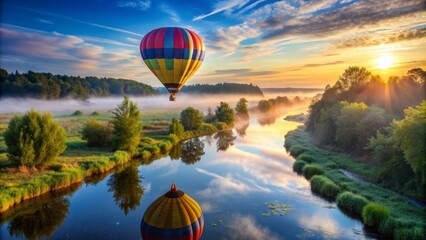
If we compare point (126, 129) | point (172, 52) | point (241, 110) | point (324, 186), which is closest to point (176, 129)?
point (126, 129)

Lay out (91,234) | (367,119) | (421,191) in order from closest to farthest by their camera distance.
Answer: (91,234)
(421,191)
(367,119)

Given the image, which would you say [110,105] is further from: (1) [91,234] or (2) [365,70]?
(1) [91,234]

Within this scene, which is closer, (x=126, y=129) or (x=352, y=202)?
(x=352, y=202)

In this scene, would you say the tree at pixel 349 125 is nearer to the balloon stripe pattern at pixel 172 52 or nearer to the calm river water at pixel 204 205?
the calm river water at pixel 204 205

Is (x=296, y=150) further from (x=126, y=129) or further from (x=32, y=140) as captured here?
(x=32, y=140)

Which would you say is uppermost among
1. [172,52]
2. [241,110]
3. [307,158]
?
[172,52]

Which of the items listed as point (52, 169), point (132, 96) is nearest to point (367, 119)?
point (52, 169)

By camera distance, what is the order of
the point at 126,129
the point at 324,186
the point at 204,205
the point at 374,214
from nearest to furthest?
1. the point at 374,214
2. the point at 204,205
3. the point at 324,186
4. the point at 126,129
